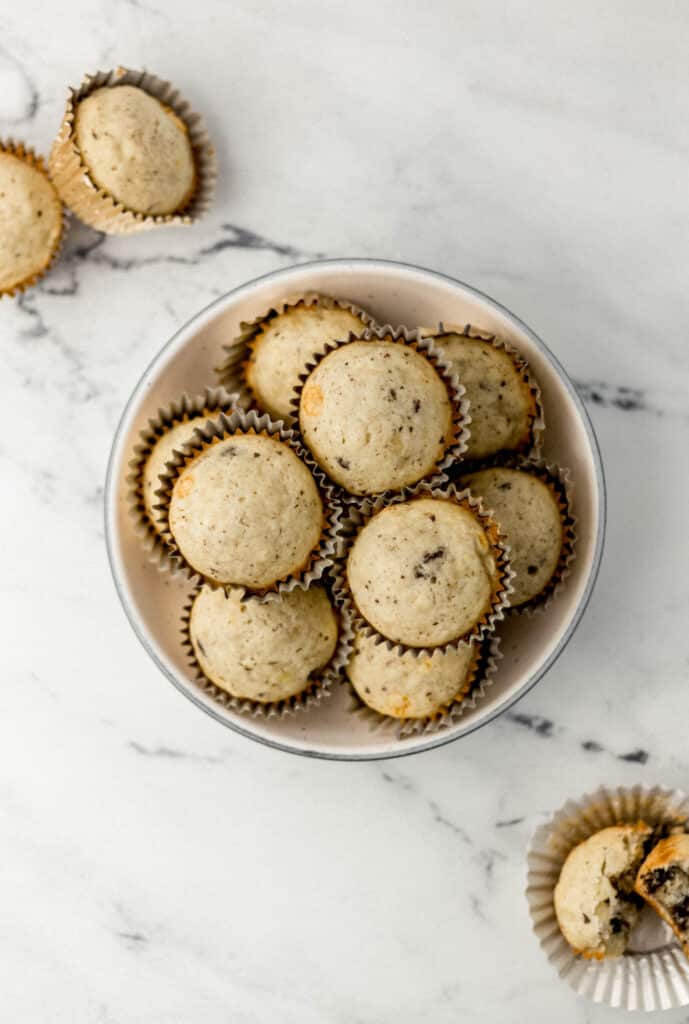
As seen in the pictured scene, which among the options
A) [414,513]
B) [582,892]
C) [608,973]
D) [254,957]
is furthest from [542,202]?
[254,957]

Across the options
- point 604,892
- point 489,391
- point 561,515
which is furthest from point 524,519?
point 604,892

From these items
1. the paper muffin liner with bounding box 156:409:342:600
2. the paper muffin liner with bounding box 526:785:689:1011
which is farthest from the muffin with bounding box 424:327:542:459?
the paper muffin liner with bounding box 526:785:689:1011

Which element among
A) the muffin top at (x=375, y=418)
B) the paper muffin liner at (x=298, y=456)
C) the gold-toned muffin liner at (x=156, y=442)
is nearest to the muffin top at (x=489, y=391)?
the muffin top at (x=375, y=418)

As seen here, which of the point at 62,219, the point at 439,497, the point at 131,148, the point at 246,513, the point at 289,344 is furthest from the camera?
the point at 62,219

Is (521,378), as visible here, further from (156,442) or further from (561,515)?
(156,442)

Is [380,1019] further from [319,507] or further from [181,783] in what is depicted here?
[319,507]

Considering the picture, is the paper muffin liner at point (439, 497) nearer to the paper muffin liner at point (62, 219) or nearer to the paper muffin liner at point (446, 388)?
the paper muffin liner at point (446, 388)
